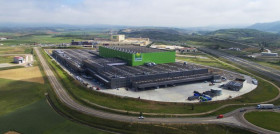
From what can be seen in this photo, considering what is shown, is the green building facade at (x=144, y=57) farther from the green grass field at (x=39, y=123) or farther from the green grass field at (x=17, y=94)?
the green grass field at (x=39, y=123)

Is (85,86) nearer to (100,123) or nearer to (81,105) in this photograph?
(81,105)

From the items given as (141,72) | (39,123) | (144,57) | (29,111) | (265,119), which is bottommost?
(39,123)

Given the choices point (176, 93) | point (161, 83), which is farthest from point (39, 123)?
point (176, 93)

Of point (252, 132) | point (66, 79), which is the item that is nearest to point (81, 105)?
point (66, 79)

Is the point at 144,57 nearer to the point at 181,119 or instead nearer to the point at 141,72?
the point at 141,72

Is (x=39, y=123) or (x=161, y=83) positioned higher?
(x=161, y=83)

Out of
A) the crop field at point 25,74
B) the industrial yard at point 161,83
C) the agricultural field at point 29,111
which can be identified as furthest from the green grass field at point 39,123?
the crop field at point 25,74
